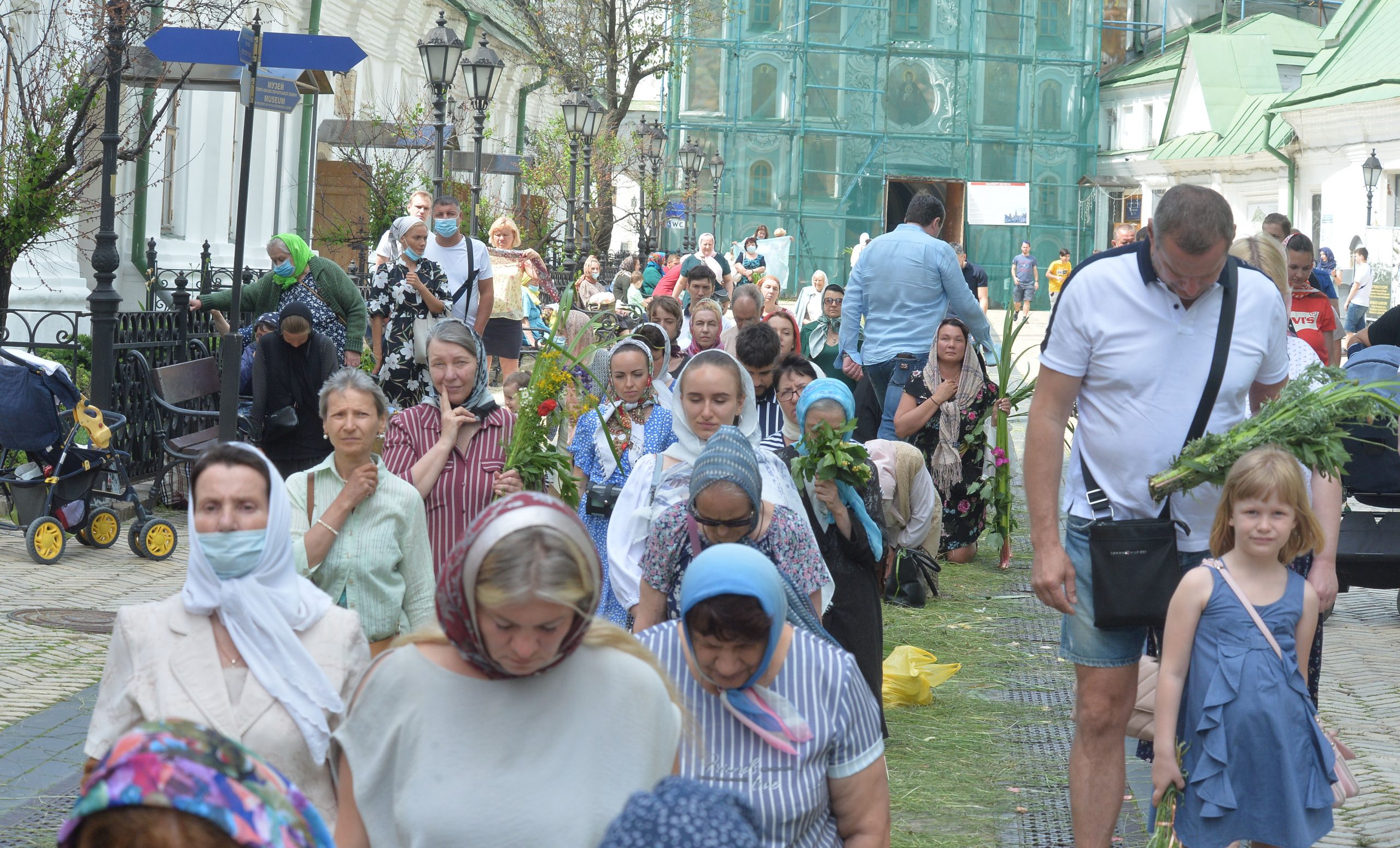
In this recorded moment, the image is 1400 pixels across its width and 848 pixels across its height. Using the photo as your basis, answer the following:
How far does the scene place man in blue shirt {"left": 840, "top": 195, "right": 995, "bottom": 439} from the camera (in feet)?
34.9

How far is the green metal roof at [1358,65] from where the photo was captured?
123 ft

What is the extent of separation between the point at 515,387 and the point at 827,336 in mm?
6315

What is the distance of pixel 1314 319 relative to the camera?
34.7 feet

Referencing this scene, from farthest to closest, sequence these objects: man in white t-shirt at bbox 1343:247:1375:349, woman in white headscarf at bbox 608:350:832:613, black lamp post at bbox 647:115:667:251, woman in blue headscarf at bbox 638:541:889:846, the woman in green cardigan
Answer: black lamp post at bbox 647:115:667:251 < man in white t-shirt at bbox 1343:247:1375:349 < the woman in green cardigan < woman in white headscarf at bbox 608:350:832:613 < woman in blue headscarf at bbox 638:541:889:846

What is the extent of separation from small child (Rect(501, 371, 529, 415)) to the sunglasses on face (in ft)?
6.66

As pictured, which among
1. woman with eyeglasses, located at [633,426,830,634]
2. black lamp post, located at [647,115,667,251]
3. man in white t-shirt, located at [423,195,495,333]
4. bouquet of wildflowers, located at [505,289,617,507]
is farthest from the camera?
black lamp post, located at [647,115,667,251]

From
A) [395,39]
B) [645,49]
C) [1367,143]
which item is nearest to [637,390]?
[395,39]

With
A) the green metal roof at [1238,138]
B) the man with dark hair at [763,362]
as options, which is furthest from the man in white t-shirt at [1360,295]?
the man with dark hair at [763,362]

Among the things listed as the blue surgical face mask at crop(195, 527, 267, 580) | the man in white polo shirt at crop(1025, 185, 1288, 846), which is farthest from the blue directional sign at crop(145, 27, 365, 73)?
the blue surgical face mask at crop(195, 527, 267, 580)

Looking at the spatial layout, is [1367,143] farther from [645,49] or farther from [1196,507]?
[1196,507]

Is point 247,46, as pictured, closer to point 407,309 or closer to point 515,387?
point 407,309

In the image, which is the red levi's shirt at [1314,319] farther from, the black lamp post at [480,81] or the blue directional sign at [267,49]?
the black lamp post at [480,81]

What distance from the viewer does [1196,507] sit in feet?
16.2

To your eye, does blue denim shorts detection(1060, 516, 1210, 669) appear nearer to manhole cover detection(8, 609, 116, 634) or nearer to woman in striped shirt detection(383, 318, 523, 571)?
woman in striped shirt detection(383, 318, 523, 571)
